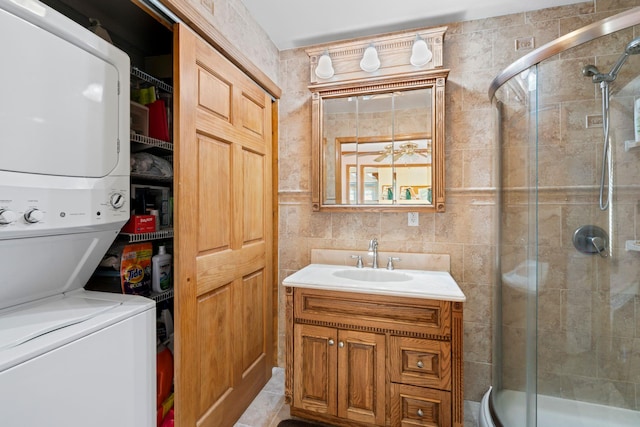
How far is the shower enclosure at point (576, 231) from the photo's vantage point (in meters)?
1.21

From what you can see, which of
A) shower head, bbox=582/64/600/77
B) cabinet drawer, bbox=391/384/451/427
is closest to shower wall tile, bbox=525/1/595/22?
shower head, bbox=582/64/600/77

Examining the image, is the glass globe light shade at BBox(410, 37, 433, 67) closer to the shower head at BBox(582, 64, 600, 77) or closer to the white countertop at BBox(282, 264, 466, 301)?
the shower head at BBox(582, 64, 600, 77)

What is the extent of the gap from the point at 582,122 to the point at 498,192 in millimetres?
501

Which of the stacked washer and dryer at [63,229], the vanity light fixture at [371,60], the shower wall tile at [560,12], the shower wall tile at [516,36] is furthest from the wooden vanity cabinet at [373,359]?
the shower wall tile at [560,12]

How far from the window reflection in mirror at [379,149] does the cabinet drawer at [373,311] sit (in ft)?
2.25

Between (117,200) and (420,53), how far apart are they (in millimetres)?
1839

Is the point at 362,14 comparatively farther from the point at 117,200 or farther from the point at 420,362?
the point at 420,362

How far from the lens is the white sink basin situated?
1.86 metres

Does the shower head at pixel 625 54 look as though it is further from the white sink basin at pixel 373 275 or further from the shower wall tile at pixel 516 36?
the white sink basin at pixel 373 275

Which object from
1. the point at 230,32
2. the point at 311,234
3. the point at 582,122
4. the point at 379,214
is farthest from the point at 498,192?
the point at 230,32

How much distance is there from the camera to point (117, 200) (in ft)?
3.77

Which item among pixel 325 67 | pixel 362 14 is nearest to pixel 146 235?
pixel 325 67

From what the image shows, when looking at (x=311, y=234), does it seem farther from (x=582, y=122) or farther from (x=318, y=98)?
(x=582, y=122)

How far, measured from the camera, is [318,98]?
207cm
